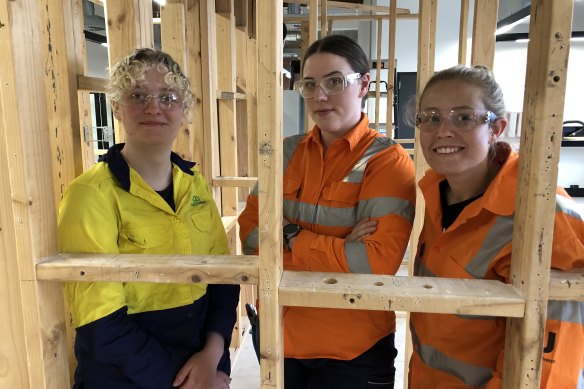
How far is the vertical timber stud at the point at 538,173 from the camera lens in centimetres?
73

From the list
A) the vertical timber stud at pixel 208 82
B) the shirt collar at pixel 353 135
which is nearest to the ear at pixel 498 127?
the shirt collar at pixel 353 135

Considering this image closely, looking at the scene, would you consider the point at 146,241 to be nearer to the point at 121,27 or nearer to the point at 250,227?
the point at 250,227

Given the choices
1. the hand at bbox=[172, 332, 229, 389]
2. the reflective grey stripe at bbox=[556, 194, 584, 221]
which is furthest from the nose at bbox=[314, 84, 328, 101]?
the hand at bbox=[172, 332, 229, 389]

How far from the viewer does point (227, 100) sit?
3004 mm

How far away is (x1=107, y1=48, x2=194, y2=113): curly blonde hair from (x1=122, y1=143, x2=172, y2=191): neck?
0.17 meters

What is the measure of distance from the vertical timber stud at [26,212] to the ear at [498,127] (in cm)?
111

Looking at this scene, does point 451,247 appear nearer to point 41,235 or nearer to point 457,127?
point 457,127

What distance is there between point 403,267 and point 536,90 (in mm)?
4155

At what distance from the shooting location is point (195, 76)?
247 cm

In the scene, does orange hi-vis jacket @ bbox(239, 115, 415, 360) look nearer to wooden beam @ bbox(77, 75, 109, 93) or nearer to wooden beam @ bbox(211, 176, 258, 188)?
wooden beam @ bbox(77, 75, 109, 93)

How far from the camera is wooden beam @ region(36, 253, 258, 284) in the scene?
0.86 m

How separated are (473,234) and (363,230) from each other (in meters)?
0.30

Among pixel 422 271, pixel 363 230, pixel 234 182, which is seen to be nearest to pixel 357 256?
pixel 363 230

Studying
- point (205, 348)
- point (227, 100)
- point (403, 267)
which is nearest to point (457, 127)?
point (205, 348)
